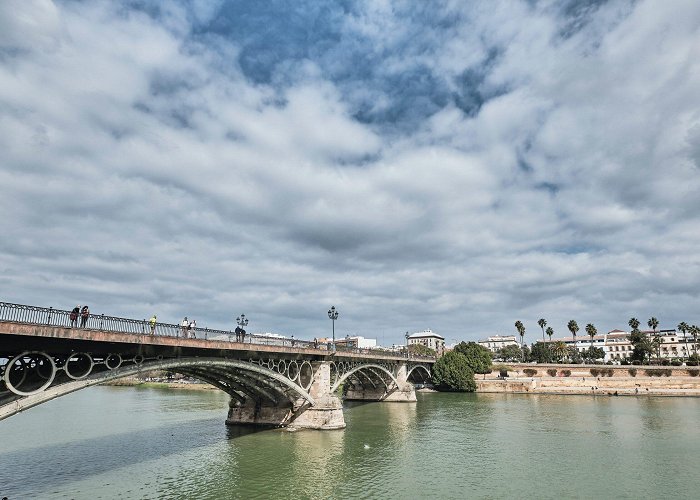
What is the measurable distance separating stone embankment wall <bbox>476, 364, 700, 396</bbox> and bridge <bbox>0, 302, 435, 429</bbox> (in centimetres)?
3828

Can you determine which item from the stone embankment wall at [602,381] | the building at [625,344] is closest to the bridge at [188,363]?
the stone embankment wall at [602,381]

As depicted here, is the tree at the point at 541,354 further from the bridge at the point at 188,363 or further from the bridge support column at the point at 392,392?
the bridge at the point at 188,363

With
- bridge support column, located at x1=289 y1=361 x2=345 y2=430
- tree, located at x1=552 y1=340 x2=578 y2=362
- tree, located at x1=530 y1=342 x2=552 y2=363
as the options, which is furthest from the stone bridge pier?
tree, located at x1=552 y1=340 x2=578 y2=362

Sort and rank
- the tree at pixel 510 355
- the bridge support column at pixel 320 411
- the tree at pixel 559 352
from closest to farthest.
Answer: the bridge support column at pixel 320 411 < the tree at pixel 559 352 < the tree at pixel 510 355

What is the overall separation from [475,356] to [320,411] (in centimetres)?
5538

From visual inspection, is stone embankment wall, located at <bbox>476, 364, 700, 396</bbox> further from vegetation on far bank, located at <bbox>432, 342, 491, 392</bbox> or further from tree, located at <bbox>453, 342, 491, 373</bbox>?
vegetation on far bank, located at <bbox>432, 342, 491, 392</bbox>

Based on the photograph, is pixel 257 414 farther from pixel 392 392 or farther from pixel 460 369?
pixel 460 369

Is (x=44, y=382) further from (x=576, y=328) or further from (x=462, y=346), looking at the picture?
(x=576, y=328)

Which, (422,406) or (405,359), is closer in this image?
(422,406)

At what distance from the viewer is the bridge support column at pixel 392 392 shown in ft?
220

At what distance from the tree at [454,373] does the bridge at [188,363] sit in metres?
27.7

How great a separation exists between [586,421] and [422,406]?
22.0 metres

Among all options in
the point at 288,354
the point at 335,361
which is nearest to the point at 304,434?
the point at 288,354

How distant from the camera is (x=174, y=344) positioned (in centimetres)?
2467
